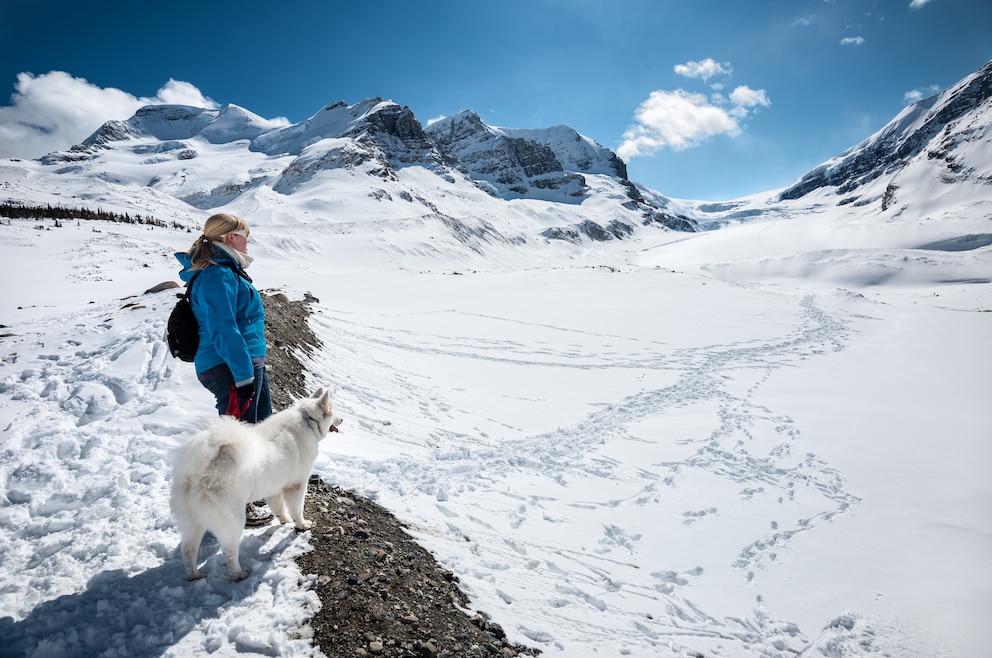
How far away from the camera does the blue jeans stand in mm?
4057

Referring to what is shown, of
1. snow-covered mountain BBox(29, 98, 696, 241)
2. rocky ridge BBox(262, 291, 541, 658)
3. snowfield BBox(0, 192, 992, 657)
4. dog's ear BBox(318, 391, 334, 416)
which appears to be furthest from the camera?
snow-covered mountain BBox(29, 98, 696, 241)

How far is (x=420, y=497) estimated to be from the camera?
6.51 m

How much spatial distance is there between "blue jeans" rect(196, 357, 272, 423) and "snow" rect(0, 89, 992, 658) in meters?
1.19

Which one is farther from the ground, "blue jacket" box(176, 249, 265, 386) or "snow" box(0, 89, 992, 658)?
"blue jacket" box(176, 249, 265, 386)

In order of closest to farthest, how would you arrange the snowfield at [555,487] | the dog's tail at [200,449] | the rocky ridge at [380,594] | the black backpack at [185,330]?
the dog's tail at [200,449] → the rocky ridge at [380,594] → the snowfield at [555,487] → the black backpack at [185,330]

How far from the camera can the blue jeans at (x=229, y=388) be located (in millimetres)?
4057

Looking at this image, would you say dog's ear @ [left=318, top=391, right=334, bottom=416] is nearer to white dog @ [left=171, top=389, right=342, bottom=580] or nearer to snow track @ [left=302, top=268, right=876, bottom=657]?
white dog @ [left=171, top=389, right=342, bottom=580]

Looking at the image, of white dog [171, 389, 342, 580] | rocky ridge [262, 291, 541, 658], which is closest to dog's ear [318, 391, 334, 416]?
white dog [171, 389, 342, 580]

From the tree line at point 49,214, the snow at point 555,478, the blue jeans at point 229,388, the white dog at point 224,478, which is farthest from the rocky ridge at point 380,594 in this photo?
the tree line at point 49,214

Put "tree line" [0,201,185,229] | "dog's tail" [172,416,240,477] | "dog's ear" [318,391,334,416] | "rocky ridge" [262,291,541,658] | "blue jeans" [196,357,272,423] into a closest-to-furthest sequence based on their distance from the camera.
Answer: "dog's tail" [172,416,240,477] < "rocky ridge" [262,291,541,658] < "blue jeans" [196,357,272,423] < "dog's ear" [318,391,334,416] < "tree line" [0,201,185,229]

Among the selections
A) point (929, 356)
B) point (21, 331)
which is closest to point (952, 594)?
point (21, 331)

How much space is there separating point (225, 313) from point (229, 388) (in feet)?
2.60

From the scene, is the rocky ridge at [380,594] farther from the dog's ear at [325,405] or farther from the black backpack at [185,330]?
the black backpack at [185,330]

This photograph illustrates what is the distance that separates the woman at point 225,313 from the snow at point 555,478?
158cm
